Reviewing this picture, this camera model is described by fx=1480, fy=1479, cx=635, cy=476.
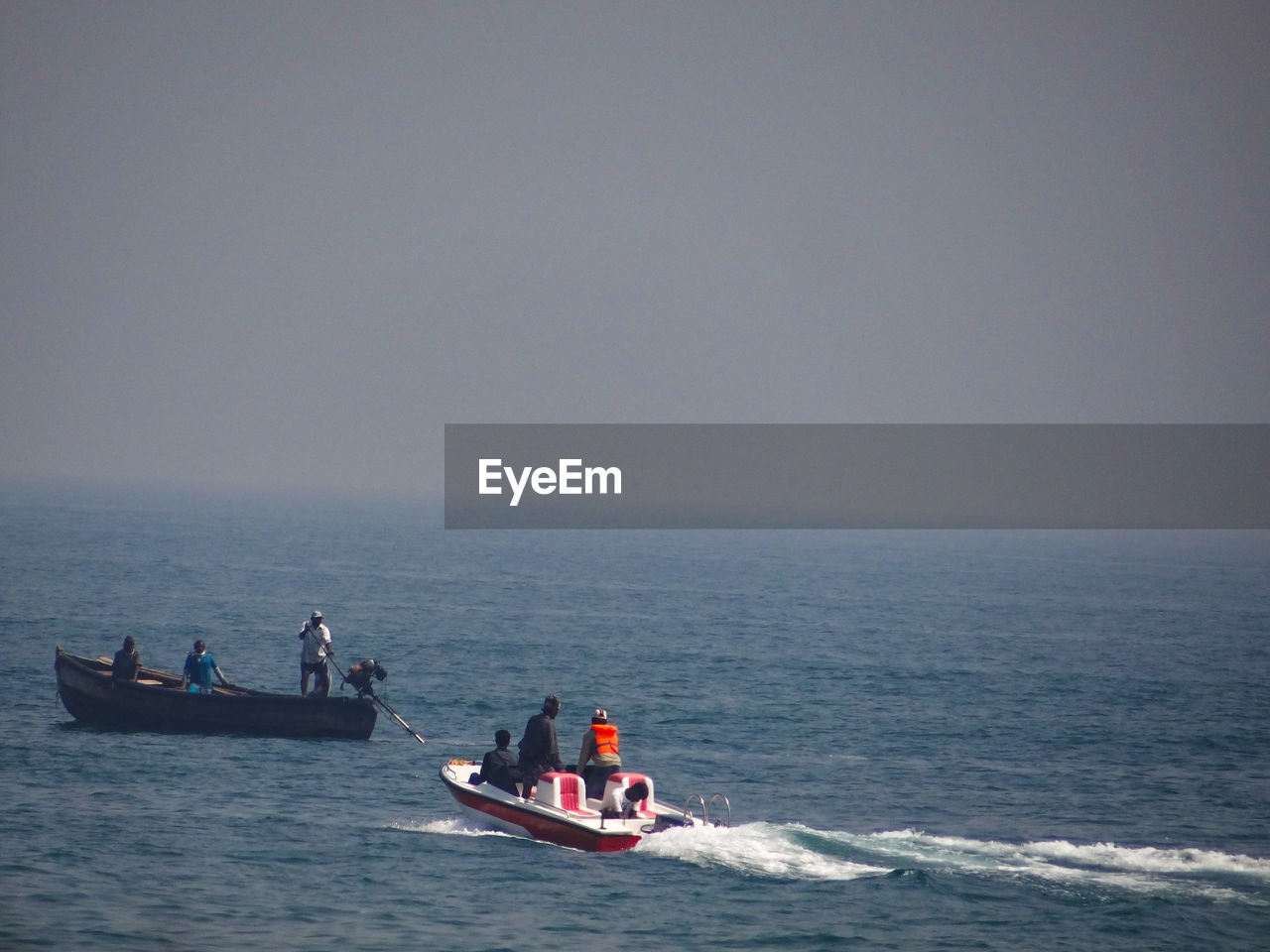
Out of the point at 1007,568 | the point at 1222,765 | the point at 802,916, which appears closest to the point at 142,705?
the point at 802,916

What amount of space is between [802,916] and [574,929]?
349 centimetres

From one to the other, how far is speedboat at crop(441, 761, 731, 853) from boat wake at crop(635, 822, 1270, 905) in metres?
0.47

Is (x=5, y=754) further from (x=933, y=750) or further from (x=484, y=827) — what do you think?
(x=933, y=750)

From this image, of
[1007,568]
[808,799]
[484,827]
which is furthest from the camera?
[1007,568]

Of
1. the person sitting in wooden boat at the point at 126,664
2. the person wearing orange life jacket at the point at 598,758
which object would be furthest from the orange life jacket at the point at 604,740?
the person sitting in wooden boat at the point at 126,664

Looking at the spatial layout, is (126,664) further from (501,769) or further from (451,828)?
(501,769)

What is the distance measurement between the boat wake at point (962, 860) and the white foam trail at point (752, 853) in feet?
0.05

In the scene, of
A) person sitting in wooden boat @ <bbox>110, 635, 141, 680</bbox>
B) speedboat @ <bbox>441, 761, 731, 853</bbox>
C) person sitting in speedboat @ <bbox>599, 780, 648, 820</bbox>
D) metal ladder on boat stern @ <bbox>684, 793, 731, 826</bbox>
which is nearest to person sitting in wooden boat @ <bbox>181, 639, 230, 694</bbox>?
person sitting in wooden boat @ <bbox>110, 635, 141, 680</bbox>

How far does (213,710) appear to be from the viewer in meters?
34.4

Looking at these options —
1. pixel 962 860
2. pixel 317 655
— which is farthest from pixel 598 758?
pixel 317 655

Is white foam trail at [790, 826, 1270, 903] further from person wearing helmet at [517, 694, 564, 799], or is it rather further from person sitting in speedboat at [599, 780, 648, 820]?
person wearing helmet at [517, 694, 564, 799]

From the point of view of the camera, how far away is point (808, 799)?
98.2 feet

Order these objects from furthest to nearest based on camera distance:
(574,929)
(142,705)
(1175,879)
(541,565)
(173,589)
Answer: (541,565) → (173,589) → (142,705) → (1175,879) → (574,929)

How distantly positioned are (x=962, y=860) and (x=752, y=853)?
3549 millimetres
